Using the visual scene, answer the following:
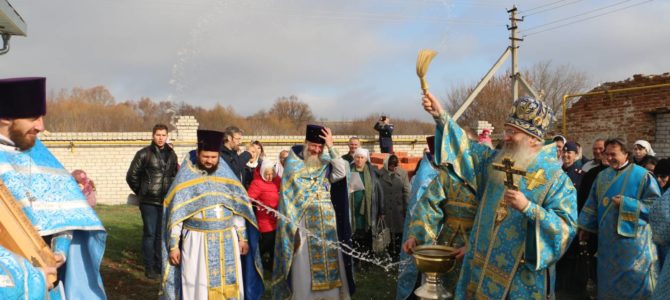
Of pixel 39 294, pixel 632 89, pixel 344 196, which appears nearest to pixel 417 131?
pixel 632 89

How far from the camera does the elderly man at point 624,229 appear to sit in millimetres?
5021

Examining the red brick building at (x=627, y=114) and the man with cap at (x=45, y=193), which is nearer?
the man with cap at (x=45, y=193)

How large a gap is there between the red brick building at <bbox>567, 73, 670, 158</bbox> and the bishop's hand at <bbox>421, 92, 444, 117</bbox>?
1019 centimetres

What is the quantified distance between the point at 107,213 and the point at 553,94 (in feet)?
96.8

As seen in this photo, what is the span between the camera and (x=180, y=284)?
4668 mm

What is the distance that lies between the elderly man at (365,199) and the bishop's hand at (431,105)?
4197 millimetres

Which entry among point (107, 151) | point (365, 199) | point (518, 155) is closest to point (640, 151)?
point (365, 199)

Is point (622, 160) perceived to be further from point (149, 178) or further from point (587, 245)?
point (149, 178)

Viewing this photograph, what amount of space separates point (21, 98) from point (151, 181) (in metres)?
4.47

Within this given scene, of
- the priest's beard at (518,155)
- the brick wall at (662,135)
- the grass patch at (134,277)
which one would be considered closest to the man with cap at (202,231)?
the grass patch at (134,277)

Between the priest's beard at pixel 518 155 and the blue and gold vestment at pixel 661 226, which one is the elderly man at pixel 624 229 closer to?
the blue and gold vestment at pixel 661 226

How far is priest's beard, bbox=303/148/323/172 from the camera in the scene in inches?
213

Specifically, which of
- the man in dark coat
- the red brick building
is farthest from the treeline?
the red brick building

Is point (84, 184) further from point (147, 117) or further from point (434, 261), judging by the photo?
point (147, 117)
